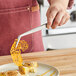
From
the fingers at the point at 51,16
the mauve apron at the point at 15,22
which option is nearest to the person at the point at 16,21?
the mauve apron at the point at 15,22

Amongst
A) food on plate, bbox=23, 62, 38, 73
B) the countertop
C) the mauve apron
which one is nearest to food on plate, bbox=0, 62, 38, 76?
food on plate, bbox=23, 62, 38, 73

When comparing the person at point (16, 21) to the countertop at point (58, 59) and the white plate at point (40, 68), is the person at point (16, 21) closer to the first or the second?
the countertop at point (58, 59)

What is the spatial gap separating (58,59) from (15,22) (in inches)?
13.2

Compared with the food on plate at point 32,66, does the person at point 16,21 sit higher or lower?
higher

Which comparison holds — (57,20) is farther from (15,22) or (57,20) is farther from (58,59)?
(15,22)

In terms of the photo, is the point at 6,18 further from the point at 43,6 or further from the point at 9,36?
the point at 43,6

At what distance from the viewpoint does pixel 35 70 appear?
942 millimetres

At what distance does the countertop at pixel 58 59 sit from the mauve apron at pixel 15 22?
0.42 feet

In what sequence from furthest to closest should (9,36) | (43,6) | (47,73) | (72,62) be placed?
(43,6), (9,36), (72,62), (47,73)

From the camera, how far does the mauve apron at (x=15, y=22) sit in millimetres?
1228

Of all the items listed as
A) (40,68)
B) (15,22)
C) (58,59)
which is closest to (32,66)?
(40,68)

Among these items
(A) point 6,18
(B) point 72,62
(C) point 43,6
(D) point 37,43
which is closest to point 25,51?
(D) point 37,43

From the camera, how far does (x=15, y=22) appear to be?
1.25 metres

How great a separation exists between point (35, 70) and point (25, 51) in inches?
12.8
